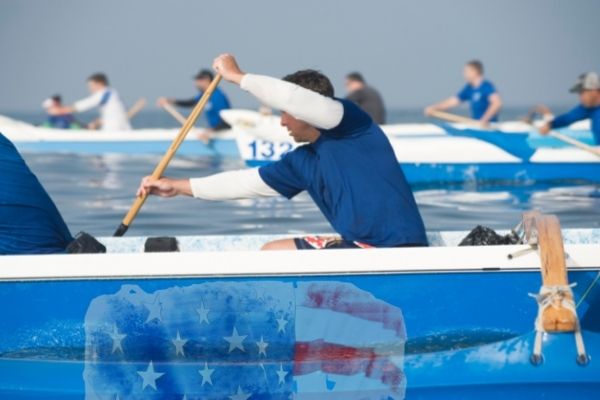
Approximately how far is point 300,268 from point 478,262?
2.63 feet

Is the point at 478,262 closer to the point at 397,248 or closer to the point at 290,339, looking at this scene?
the point at 397,248

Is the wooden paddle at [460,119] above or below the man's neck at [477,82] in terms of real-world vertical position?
below

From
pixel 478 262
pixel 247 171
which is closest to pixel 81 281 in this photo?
pixel 247 171

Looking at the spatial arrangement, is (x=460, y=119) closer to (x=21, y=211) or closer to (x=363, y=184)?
(x=363, y=184)

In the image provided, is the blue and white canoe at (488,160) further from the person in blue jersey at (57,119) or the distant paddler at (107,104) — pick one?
the person in blue jersey at (57,119)

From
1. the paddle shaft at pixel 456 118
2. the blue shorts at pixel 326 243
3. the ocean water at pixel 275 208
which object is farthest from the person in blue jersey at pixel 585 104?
the blue shorts at pixel 326 243

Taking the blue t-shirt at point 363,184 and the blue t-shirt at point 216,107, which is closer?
the blue t-shirt at point 363,184

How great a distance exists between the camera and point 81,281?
17.0 feet

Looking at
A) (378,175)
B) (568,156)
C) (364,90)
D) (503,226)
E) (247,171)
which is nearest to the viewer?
(378,175)

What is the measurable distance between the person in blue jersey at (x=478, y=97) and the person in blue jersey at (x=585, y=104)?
450 cm

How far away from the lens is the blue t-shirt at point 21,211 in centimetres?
553

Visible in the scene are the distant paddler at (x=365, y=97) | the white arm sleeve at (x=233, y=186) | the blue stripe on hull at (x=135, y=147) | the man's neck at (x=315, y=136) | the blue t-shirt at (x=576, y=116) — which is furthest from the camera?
the blue stripe on hull at (x=135, y=147)

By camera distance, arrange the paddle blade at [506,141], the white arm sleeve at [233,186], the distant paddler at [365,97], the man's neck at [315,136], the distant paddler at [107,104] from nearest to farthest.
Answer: the man's neck at [315,136] → the white arm sleeve at [233,186] → the paddle blade at [506,141] → the distant paddler at [365,97] → the distant paddler at [107,104]

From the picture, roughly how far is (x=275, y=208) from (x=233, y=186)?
649 cm
